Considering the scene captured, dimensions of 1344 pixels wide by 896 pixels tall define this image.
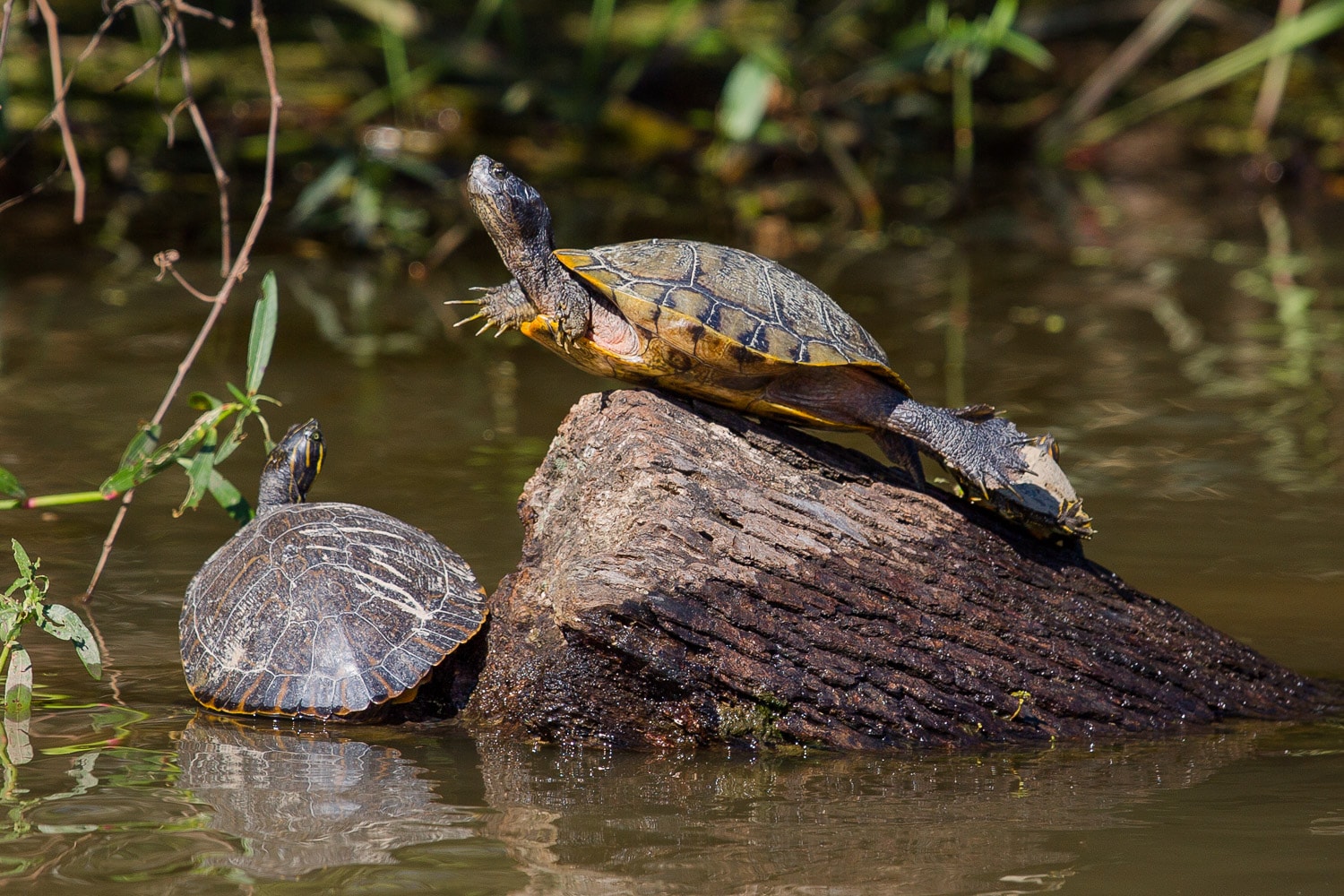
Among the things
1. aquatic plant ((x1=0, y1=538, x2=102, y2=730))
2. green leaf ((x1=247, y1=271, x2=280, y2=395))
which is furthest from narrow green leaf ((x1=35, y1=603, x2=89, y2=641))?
Result: green leaf ((x1=247, y1=271, x2=280, y2=395))

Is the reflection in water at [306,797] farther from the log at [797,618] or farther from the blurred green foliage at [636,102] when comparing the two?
the blurred green foliage at [636,102]

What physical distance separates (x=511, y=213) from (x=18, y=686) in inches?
68.4

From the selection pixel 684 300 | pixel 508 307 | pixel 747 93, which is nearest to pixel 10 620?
pixel 508 307

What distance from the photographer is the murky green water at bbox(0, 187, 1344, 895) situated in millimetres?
2807

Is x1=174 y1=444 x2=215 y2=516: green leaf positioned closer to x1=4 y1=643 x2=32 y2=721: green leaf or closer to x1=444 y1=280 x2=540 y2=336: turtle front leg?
x1=4 y1=643 x2=32 y2=721: green leaf

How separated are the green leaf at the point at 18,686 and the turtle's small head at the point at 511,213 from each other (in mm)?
1595

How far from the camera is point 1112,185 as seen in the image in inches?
562

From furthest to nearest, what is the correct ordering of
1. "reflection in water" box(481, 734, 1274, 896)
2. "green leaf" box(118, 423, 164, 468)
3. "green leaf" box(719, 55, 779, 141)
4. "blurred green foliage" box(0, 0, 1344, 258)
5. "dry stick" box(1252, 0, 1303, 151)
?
"dry stick" box(1252, 0, 1303, 151) < "blurred green foliage" box(0, 0, 1344, 258) < "green leaf" box(719, 55, 779, 141) < "green leaf" box(118, 423, 164, 468) < "reflection in water" box(481, 734, 1274, 896)

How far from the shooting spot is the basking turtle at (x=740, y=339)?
354cm

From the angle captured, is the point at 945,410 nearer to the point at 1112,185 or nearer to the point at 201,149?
the point at 201,149

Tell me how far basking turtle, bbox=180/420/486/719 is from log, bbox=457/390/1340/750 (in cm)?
21

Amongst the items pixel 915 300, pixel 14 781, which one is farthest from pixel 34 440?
pixel 915 300

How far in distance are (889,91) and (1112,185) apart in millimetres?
2443

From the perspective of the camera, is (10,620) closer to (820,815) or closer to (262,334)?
(262,334)
